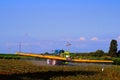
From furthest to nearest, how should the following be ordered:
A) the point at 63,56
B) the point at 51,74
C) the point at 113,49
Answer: the point at 113,49
the point at 63,56
the point at 51,74

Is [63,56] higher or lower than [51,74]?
higher

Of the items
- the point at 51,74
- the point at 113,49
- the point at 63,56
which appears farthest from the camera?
the point at 113,49

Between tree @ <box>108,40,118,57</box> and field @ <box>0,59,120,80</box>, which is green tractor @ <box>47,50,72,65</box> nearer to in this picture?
field @ <box>0,59,120,80</box>

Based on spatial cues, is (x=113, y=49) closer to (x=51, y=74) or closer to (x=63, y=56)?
(x=63, y=56)

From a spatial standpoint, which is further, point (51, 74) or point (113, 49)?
point (113, 49)

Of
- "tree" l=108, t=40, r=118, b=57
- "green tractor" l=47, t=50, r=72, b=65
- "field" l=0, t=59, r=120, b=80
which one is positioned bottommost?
"field" l=0, t=59, r=120, b=80

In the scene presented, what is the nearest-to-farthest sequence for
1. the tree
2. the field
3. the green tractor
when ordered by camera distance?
1. the field
2. the green tractor
3. the tree

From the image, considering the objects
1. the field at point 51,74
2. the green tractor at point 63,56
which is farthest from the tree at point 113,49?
the field at point 51,74

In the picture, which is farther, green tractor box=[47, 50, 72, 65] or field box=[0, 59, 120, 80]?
green tractor box=[47, 50, 72, 65]

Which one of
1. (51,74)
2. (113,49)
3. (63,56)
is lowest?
(51,74)

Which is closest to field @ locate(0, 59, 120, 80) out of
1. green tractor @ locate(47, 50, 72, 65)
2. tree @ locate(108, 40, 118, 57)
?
green tractor @ locate(47, 50, 72, 65)

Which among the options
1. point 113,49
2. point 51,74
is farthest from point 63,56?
point 51,74

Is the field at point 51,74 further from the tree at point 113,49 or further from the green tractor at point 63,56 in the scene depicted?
the tree at point 113,49

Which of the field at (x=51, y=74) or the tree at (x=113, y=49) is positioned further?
the tree at (x=113, y=49)
